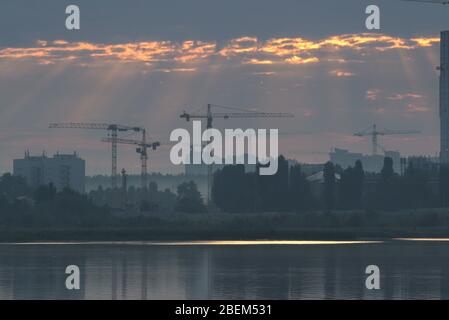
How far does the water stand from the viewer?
7806 centimetres

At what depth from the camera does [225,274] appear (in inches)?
3816

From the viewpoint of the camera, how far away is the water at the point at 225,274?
78.1m

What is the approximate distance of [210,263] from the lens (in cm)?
11388

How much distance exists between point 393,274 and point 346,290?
17864 mm

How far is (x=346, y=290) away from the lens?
80250 millimetres
